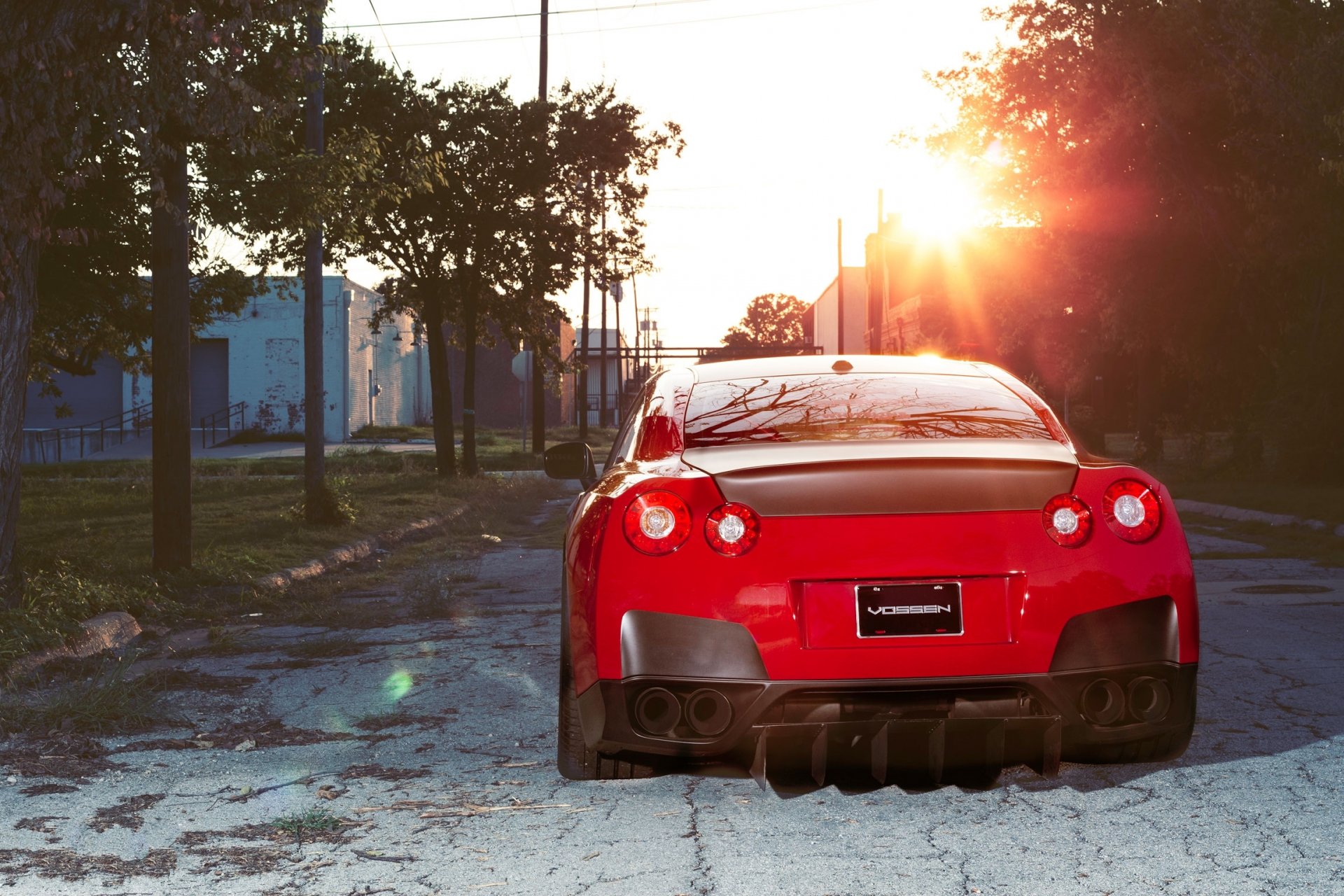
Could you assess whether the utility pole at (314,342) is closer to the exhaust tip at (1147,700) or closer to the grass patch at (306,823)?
the grass patch at (306,823)

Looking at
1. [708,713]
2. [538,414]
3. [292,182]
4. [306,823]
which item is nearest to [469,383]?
[538,414]

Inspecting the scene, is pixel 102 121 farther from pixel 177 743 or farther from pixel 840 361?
pixel 840 361

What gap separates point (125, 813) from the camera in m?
4.77

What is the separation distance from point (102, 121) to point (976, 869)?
1106cm

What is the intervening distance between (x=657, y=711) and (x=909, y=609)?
31.0 inches

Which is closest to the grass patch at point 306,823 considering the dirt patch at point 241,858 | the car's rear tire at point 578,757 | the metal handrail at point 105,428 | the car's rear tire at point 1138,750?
the dirt patch at point 241,858

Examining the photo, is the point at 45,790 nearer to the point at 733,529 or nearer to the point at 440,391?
the point at 733,529

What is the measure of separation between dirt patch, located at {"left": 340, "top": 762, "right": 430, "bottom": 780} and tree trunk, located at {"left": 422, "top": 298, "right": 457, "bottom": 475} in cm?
2039

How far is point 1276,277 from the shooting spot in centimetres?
2431

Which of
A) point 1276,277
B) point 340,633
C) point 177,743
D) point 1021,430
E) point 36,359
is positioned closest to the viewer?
point 1021,430

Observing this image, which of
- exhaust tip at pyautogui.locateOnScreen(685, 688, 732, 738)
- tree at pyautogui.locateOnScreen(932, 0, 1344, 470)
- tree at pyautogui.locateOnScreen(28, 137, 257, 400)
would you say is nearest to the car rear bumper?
exhaust tip at pyautogui.locateOnScreen(685, 688, 732, 738)

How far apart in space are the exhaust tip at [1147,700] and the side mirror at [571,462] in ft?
9.13

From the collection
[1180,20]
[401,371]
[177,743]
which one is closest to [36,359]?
[177,743]

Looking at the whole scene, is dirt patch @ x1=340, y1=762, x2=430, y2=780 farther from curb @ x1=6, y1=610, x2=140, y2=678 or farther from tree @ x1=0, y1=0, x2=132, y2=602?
tree @ x1=0, y1=0, x2=132, y2=602
